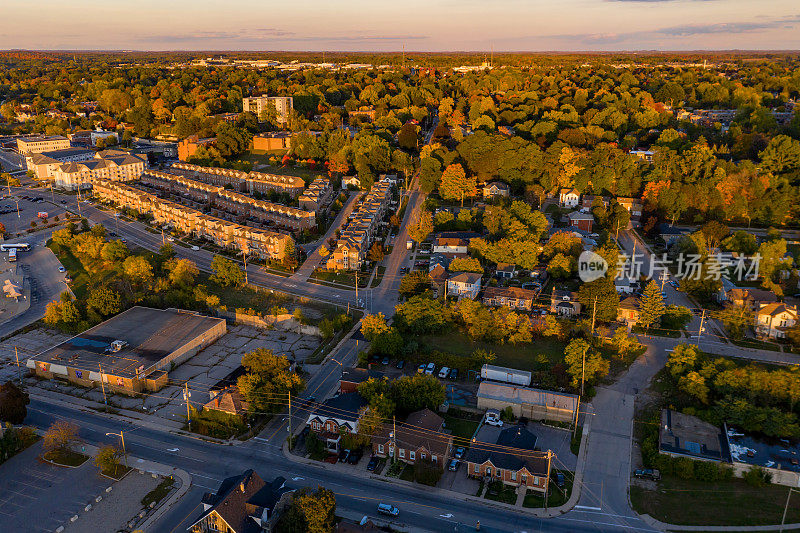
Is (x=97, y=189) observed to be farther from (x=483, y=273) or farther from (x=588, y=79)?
(x=588, y=79)

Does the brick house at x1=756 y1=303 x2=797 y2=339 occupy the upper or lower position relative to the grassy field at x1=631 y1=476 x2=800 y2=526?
upper

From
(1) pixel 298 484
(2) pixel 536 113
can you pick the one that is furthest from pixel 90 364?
(2) pixel 536 113

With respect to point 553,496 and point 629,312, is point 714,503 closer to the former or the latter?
point 553,496

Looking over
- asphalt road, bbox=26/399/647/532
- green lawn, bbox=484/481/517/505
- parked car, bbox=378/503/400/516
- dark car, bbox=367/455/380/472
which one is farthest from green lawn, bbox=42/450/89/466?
green lawn, bbox=484/481/517/505

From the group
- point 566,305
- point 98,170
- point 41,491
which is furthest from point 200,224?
point 566,305

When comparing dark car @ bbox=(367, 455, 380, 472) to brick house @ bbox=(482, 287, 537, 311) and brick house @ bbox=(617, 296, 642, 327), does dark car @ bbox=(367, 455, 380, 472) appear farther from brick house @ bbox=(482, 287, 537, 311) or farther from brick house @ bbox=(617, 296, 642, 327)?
brick house @ bbox=(617, 296, 642, 327)

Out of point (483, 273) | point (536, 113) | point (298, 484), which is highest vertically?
point (536, 113)
